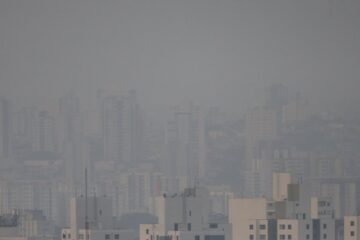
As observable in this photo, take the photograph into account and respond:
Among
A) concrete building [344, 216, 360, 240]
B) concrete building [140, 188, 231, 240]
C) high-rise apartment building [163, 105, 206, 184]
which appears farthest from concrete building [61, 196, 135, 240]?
high-rise apartment building [163, 105, 206, 184]

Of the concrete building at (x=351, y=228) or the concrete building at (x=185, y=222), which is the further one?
the concrete building at (x=351, y=228)

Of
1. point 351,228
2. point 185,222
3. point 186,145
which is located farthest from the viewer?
point 186,145

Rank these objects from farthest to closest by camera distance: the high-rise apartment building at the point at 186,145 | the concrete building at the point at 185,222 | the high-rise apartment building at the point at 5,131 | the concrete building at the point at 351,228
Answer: the high-rise apartment building at the point at 5,131, the high-rise apartment building at the point at 186,145, the concrete building at the point at 351,228, the concrete building at the point at 185,222

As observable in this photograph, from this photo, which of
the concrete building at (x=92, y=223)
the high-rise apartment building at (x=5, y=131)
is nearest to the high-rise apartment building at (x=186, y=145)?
A: the high-rise apartment building at (x=5, y=131)

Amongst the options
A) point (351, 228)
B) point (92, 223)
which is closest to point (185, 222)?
point (92, 223)

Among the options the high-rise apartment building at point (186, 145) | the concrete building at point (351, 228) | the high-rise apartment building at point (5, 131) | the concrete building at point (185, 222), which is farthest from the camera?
the high-rise apartment building at point (5, 131)

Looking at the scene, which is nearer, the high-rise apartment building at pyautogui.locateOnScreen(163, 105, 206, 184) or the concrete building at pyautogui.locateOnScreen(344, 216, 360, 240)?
the concrete building at pyautogui.locateOnScreen(344, 216, 360, 240)

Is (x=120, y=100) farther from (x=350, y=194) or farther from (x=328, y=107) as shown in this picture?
(x=350, y=194)

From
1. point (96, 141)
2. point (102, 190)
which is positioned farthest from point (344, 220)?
point (96, 141)

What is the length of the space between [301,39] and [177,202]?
43918 millimetres

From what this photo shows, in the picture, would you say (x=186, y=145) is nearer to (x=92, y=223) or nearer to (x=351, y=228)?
(x=92, y=223)

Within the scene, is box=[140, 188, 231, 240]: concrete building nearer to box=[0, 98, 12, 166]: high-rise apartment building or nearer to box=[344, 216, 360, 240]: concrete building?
box=[344, 216, 360, 240]: concrete building

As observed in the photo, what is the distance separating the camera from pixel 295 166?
34469 mm

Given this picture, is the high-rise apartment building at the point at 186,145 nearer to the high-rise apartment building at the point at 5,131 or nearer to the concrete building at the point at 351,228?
the high-rise apartment building at the point at 5,131
